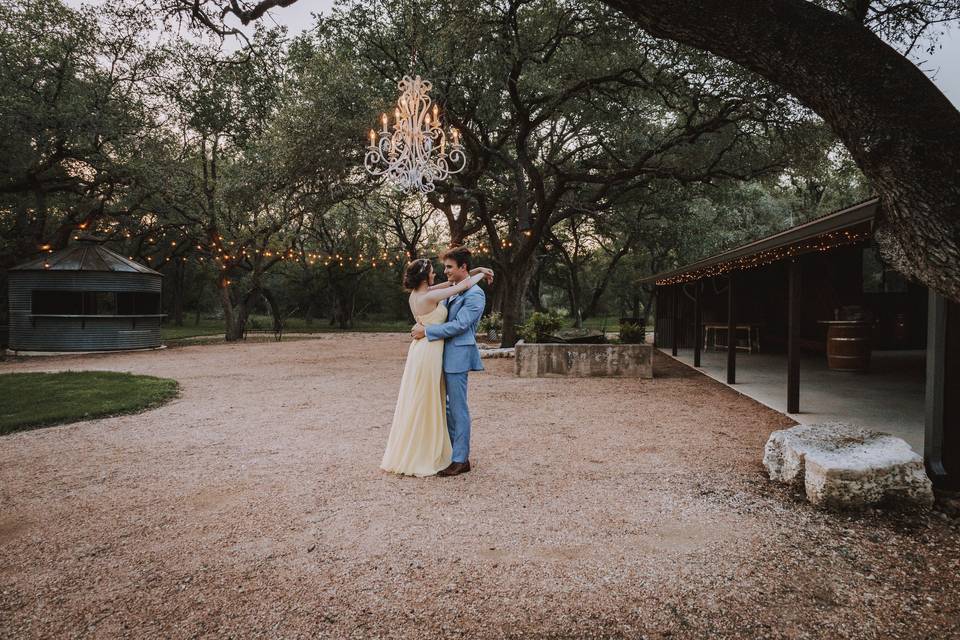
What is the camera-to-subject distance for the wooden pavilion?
140 inches

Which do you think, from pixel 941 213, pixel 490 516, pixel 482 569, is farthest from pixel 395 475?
pixel 941 213

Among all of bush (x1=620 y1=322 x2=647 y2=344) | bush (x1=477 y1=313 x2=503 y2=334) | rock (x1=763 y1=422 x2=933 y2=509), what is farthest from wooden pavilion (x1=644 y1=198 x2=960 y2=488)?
bush (x1=477 y1=313 x2=503 y2=334)

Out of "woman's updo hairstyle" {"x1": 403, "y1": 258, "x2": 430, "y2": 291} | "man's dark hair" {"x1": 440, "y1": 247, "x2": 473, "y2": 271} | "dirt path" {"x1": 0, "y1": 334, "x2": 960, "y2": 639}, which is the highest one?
"man's dark hair" {"x1": 440, "y1": 247, "x2": 473, "y2": 271}

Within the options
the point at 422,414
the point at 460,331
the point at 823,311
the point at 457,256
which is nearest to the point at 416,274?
the point at 457,256

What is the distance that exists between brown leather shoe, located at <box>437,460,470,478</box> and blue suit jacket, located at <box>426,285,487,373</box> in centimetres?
77

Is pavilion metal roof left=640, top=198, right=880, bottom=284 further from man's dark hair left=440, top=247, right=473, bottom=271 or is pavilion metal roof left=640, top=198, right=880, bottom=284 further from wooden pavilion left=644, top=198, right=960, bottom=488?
man's dark hair left=440, top=247, right=473, bottom=271

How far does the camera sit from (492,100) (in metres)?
11.6

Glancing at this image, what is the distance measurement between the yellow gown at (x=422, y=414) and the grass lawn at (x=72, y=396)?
180 inches

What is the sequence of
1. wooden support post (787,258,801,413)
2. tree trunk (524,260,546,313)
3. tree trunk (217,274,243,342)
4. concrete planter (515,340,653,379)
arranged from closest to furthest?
wooden support post (787,258,801,413) < concrete planter (515,340,653,379) < tree trunk (217,274,243,342) < tree trunk (524,260,546,313)

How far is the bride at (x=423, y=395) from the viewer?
3.94 m

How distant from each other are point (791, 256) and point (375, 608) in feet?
19.4

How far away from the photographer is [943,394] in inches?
140

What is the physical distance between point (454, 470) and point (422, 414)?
52 cm

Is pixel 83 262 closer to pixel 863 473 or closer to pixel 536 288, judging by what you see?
pixel 863 473
